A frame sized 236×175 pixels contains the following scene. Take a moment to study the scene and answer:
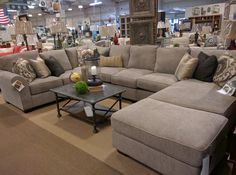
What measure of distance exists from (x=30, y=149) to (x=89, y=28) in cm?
909

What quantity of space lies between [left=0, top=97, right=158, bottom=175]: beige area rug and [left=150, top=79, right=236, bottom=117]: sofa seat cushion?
2.70 feet

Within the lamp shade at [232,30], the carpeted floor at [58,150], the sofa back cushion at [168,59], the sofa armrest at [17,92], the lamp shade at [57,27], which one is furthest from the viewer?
the lamp shade at [57,27]

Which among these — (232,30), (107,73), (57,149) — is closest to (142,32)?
(107,73)

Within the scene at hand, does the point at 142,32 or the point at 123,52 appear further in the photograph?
the point at 142,32

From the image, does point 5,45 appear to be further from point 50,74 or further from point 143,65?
point 143,65

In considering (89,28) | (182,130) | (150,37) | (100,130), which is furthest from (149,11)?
(89,28)

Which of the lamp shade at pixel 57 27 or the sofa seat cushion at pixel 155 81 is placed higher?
the lamp shade at pixel 57 27

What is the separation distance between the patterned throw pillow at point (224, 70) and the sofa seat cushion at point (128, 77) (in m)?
1.24

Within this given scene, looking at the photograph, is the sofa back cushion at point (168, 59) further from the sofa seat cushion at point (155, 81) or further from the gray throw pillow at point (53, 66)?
the gray throw pillow at point (53, 66)

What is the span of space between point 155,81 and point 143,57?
36.1 inches

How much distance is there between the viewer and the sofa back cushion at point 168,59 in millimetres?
3365

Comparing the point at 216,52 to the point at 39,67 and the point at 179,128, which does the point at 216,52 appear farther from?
the point at 39,67

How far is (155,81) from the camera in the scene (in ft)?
10.2

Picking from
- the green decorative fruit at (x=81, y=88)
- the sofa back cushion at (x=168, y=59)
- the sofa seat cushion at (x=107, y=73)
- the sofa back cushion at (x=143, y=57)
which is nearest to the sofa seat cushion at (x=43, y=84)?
the sofa seat cushion at (x=107, y=73)
